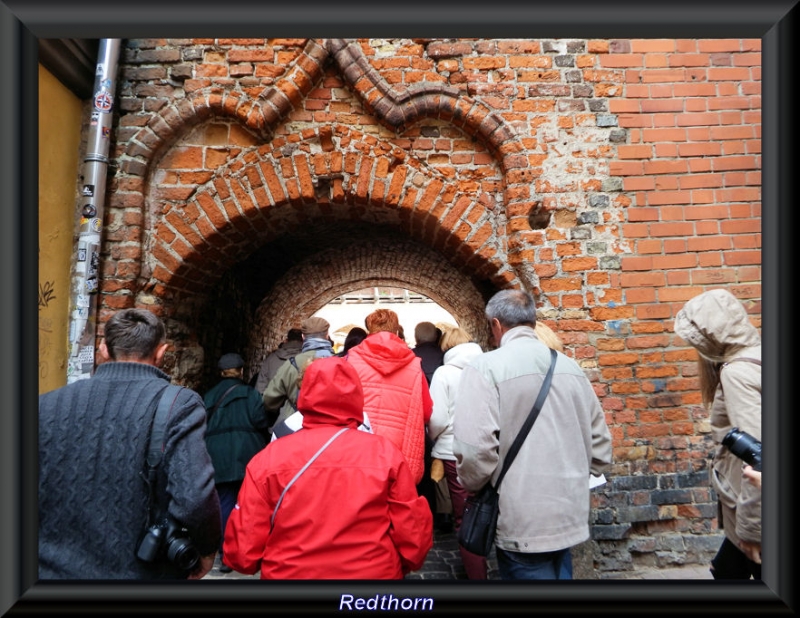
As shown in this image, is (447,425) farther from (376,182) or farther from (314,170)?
(314,170)

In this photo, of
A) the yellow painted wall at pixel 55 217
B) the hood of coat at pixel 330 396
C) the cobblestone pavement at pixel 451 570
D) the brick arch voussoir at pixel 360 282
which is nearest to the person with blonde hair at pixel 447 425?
the cobblestone pavement at pixel 451 570

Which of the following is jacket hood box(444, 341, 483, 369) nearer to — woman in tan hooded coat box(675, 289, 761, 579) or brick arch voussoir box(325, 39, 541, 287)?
brick arch voussoir box(325, 39, 541, 287)

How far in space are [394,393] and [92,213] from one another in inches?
90.6

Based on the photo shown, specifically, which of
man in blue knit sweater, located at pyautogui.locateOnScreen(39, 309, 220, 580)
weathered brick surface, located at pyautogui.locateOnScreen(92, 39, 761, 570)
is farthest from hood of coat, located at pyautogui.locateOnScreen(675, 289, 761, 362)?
man in blue knit sweater, located at pyautogui.locateOnScreen(39, 309, 220, 580)

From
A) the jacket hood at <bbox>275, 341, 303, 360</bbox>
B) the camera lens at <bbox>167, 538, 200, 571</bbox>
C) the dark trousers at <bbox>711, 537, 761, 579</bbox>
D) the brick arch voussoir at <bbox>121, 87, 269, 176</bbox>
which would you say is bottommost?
the dark trousers at <bbox>711, 537, 761, 579</bbox>

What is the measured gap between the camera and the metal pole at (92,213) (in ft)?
10.8

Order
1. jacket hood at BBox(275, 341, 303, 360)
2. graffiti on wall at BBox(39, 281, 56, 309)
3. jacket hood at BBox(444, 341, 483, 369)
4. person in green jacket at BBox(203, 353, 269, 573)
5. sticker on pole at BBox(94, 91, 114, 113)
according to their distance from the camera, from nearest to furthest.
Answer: graffiti on wall at BBox(39, 281, 56, 309) → sticker on pole at BBox(94, 91, 114, 113) → jacket hood at BBox(444, 341, 483, 369) → person in green jacket at BBox(203, 353, 269, 573) → jacket hood at BBox(275, 341, 303, 360)

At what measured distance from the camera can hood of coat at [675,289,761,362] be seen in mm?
2012

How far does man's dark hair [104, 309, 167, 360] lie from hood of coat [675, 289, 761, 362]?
2.14 metres

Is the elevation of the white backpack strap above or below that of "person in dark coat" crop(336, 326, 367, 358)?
below

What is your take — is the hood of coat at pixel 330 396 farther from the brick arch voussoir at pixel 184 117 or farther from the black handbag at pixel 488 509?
the brick arch voussoir at pixel 184 117

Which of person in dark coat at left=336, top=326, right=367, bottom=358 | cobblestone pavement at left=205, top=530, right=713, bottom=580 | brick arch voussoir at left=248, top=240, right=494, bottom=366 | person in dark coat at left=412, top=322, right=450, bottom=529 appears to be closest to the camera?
cobblestone pavement at left=205, top=530, right=713, bottom=580

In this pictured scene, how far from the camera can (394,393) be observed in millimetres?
2990

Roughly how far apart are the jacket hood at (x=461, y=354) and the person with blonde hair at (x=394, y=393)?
467mm
